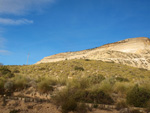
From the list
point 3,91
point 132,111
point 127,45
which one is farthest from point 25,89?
point 127,45

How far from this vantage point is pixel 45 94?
496 inches

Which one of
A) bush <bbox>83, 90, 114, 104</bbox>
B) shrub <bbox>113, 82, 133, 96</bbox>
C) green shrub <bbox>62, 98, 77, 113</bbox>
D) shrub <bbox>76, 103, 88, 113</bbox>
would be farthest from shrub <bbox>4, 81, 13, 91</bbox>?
shrub <bbox>113, 82, 133, 96</bbox>

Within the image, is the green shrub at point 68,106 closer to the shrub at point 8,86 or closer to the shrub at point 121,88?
the shrub at point 121,88

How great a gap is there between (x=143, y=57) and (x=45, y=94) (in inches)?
1630

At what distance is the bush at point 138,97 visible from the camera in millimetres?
10375

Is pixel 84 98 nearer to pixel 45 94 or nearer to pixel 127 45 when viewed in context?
pixel 45 94

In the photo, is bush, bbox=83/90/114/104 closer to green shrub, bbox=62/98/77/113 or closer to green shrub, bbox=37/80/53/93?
green shrub, bbox=62/98/77/113

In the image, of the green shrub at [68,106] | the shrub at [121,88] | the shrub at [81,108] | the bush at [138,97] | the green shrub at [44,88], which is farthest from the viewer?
the green shrub at [44,88]

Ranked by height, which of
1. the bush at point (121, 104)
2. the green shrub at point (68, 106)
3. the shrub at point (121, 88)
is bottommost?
the bush at point (121, 104)

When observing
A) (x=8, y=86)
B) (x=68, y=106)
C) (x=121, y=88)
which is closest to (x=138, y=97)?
(x=121, y=88)

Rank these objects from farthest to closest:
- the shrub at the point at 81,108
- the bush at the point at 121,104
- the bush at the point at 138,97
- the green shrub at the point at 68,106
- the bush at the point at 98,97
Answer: the bush at the point at 98,97
the bush at the point at 138,97
the bush at the point at 121,104
the shrub at the point at 81,108
the green shrub at the point at 68,106

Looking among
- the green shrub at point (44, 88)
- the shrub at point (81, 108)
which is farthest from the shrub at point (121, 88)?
the green shrub at point (44, 88)

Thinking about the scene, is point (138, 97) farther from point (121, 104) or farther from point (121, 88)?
point (121, 88)

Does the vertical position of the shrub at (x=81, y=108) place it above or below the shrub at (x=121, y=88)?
below
